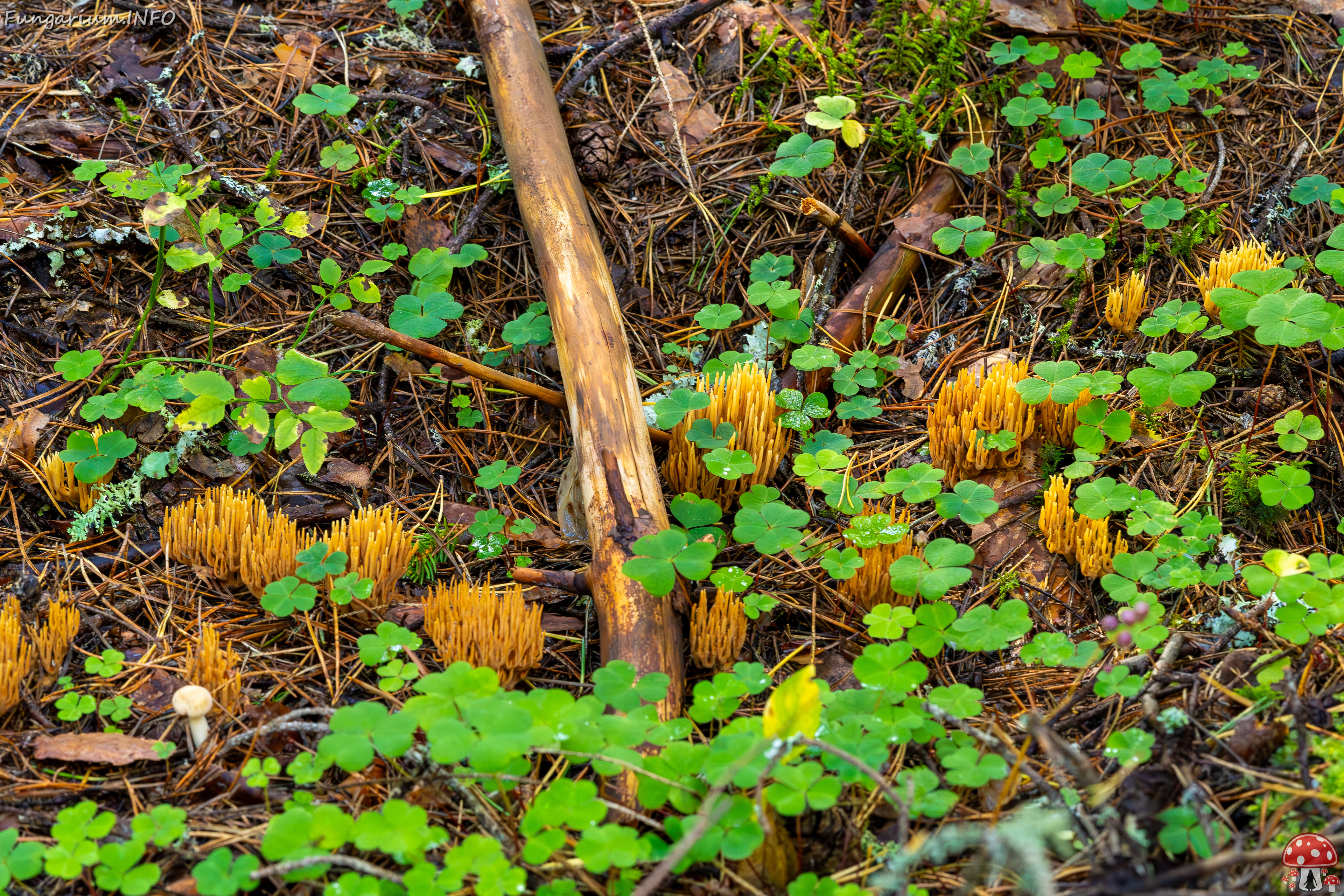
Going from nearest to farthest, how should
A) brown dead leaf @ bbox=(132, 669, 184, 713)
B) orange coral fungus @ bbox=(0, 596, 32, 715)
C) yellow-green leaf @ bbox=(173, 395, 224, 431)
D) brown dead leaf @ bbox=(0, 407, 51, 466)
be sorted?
orange coral fungus @ bbox=(0, 596, 32, 715) < brown dead leaf @ bbox=(132, 669, 184, 713) < yellow-green leaf @ bbox=(173, 395, 224, 431) < brown dead leaf @ bbox=(0, 407, 51, 466)

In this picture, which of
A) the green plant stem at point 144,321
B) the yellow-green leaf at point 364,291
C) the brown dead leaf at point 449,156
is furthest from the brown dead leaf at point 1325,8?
the green plant stem at point 144,321

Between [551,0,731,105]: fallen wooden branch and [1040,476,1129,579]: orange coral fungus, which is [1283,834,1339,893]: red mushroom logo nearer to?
[1040,476,1129,579]: orange coral fungus

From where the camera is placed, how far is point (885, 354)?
12.3ft

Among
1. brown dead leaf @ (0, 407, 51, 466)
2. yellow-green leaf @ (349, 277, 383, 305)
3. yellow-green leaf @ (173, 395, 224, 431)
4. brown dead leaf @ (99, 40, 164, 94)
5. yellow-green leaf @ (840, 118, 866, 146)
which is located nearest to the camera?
yellow-green leaf @ (173, 395, 224, 431)

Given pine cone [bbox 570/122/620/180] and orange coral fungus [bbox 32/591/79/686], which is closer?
orange coral fungus [bbox 32/591/79/686]

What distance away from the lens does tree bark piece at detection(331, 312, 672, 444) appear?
345 cm

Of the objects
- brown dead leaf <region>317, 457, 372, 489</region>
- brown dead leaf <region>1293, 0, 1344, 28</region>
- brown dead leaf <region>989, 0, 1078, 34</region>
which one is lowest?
brown dead leaf <region>317, 457, 372, 489</region>

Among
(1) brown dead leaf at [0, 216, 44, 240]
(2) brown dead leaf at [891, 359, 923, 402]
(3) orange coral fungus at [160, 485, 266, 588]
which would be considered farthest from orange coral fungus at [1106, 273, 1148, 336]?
(1) brown dead leaf at [0, 216, 44, 240]

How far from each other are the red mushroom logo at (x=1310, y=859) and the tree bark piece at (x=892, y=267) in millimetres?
2246

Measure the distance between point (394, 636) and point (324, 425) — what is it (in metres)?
0.82

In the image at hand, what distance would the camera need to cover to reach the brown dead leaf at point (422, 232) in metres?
3.99

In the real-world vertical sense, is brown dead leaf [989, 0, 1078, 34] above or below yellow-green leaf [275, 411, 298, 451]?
above

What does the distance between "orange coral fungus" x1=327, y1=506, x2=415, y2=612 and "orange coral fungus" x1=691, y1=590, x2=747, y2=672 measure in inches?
39.8

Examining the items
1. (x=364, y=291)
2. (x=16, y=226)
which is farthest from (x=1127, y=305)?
(x=16, y=226)
